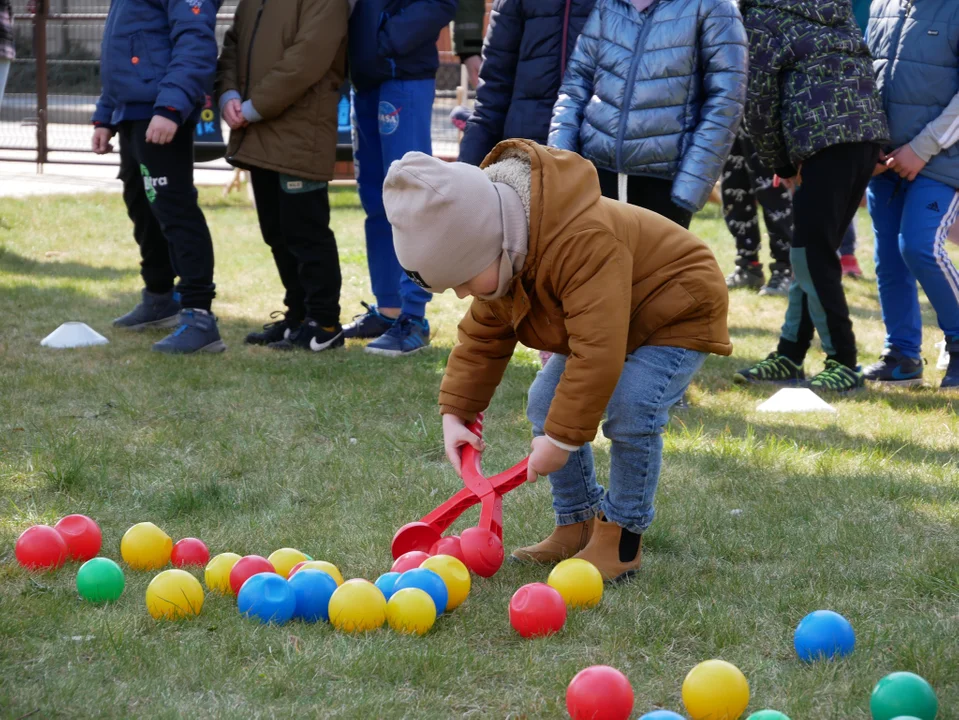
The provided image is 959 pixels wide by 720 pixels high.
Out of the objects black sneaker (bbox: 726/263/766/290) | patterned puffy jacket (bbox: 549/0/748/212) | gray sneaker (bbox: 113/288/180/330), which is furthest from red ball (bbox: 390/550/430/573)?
black sneaker (bbox: 726/263/766/290)

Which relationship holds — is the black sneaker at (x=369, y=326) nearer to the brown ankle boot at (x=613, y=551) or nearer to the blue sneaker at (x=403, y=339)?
the blue sneaker at (x=403, y=339)

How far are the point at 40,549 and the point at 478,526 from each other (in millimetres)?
1127

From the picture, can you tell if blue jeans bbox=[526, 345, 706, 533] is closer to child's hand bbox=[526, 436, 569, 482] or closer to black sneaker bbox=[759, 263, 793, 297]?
child's hand bbox=[526, 436, 569, 482]

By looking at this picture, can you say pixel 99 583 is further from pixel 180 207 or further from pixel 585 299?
pixel 180 207

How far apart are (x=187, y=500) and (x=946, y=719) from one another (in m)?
2.21

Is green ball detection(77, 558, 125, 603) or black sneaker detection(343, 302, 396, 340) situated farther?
black sneaker detection(343, 302, 396, 340)

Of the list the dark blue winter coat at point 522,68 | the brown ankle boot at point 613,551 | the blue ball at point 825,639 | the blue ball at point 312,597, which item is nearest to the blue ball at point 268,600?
the blue ball at point 312,597

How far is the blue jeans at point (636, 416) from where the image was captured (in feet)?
→ 9.34

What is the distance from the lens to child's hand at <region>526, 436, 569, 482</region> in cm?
269

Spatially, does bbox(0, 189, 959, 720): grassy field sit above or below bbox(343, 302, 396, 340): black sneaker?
above

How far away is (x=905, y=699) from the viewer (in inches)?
82.7

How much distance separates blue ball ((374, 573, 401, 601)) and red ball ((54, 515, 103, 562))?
0.82 m

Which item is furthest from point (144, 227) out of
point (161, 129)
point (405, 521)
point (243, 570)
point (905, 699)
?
point (905, 699)

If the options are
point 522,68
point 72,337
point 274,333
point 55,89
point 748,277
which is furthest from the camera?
point 55,89
